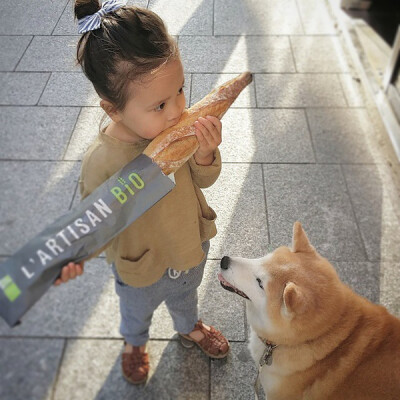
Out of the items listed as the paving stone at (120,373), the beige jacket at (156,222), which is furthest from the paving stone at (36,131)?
the paving stone at (120,373)

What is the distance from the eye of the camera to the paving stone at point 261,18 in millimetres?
3230

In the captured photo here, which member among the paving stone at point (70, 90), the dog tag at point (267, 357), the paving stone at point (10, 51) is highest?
the paving stone at point (10, 51)

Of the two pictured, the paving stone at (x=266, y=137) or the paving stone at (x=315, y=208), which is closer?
the paving stone at (x=315, y=208)

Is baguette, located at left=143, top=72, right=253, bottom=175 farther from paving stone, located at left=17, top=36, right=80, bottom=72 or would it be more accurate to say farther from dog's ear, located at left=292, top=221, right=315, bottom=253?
dog's ear, located at left=292, top=221, right=315, bottom=253

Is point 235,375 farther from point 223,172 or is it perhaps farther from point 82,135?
point 82,135

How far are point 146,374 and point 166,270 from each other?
0.62 meters

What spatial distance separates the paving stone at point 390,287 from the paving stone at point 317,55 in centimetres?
198

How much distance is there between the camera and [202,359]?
1.81 m

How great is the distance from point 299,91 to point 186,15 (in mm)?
1463

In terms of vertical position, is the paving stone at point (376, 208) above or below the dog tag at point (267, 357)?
below

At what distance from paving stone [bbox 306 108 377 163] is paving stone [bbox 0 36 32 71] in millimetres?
2097

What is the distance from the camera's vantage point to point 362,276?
2.17m

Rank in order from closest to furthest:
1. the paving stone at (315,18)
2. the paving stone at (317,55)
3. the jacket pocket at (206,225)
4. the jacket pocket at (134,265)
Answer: the jacket pocket at (134,265), the jacket pocket at (206,225), the paving stone at (317,55), the paving stone at (315,18)

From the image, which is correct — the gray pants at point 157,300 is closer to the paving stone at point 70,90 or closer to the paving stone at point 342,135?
the paving stone at point 70,90
